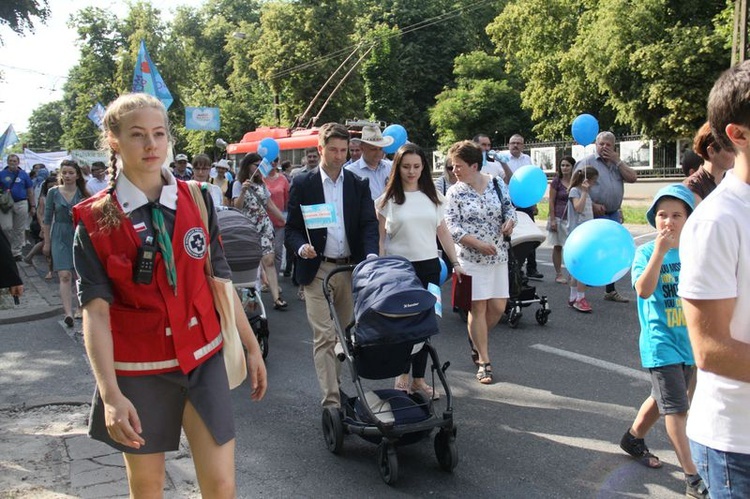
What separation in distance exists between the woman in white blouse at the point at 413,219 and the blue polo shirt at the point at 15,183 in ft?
39.4

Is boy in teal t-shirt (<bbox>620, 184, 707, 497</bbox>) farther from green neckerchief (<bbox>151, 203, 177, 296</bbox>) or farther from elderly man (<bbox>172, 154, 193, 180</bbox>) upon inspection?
elderly man (<bbox>172, 154, 193, 180</bbox>)

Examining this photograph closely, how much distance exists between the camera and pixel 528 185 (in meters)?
8.14

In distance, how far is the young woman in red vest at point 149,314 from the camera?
245 cm

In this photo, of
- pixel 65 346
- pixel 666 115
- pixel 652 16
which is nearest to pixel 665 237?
pixel 65 346

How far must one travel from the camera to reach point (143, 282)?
2477 mm

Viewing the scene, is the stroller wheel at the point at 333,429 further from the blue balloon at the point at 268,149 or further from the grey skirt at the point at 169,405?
the blue balloon at the point at 268,149

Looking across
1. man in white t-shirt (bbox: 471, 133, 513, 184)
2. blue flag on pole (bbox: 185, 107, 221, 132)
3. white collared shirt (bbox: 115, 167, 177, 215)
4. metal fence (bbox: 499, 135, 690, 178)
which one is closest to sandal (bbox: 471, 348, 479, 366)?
man in white t-shirt (bbox: 471, 133, 513, 184)

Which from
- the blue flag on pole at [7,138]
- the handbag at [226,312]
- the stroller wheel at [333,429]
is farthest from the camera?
the blue flag on pole at [7,138]

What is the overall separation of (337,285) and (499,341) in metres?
2.79

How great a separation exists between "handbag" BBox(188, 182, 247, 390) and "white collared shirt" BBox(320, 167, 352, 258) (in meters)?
2.39

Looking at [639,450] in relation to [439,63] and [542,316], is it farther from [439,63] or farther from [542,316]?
[439,63]

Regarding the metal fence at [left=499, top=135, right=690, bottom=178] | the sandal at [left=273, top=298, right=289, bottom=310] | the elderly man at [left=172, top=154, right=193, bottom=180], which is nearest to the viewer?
the sandal at [left=273, top=298, right=289, bottom=310]

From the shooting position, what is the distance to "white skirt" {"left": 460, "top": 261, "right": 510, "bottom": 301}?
599 cm

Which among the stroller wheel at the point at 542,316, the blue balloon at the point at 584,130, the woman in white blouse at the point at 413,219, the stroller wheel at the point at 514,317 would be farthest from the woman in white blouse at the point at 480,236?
the blue balloon at the point at 584,130
